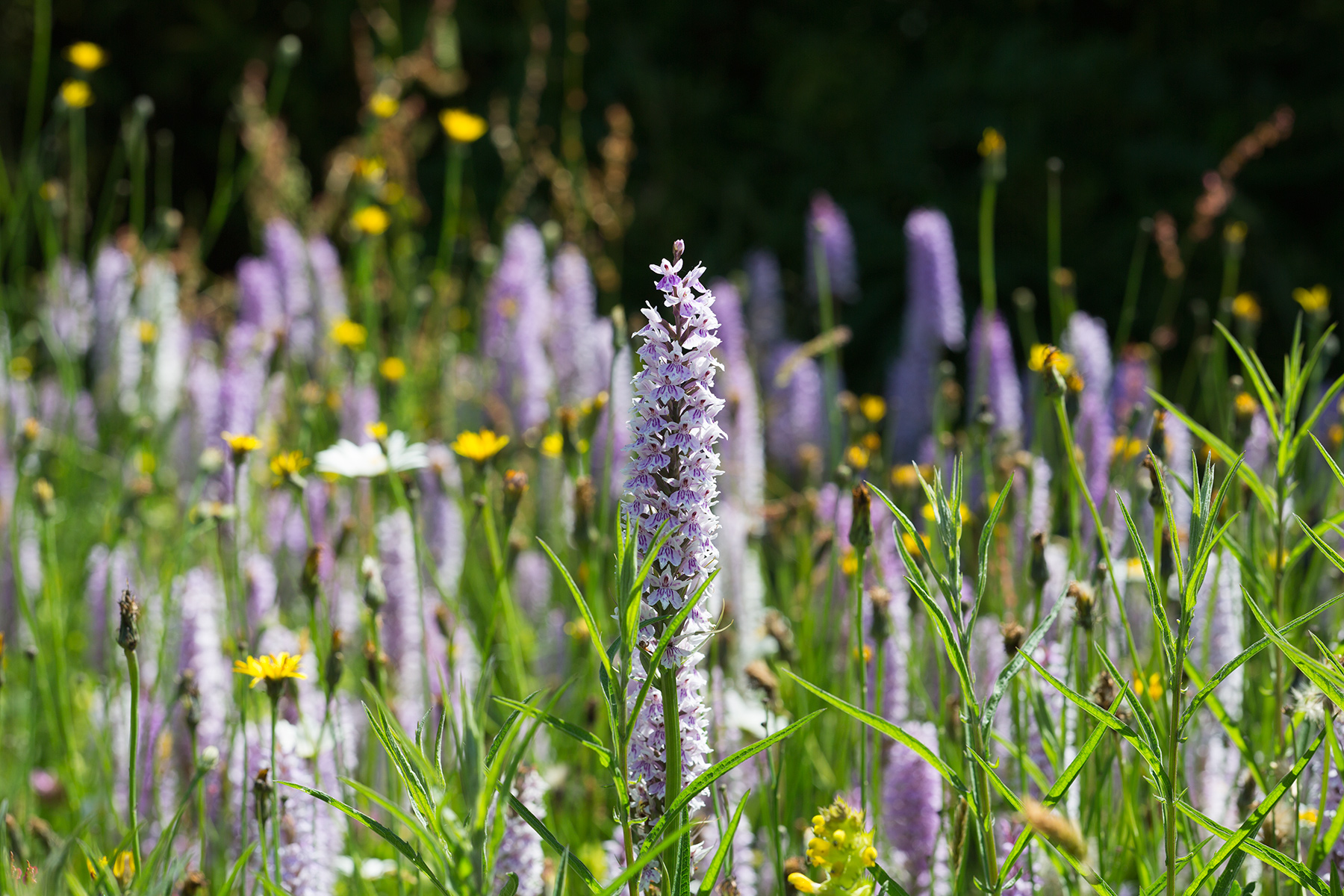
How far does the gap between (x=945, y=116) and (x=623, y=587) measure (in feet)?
Answer: 13.6

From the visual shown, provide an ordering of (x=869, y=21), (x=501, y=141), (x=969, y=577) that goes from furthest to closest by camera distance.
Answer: (x=869, y=21) < (x=501, y=141) < (x=969, y=577)

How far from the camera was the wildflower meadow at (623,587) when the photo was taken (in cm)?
82

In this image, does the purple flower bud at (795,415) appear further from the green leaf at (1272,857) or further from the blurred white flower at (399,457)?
the green leaf at (1272,857)

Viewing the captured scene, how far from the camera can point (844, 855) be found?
83 cm

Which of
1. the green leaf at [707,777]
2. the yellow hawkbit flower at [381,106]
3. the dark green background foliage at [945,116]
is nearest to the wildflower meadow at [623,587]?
the green leaf at [707,777]

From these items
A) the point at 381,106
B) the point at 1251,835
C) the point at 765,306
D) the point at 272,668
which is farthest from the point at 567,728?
the point at 765,306

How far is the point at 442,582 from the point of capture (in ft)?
7.04

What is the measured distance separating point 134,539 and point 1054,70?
3739 millimetres

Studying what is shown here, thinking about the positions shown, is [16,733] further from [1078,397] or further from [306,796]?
[1078,397]

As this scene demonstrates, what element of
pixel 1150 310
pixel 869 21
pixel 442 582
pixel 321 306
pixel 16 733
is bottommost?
pixel 16 733

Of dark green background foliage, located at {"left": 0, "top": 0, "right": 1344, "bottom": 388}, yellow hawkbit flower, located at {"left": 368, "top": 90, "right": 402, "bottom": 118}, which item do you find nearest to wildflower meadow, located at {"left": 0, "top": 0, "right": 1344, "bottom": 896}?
yellow hawkbit flower, located at {"left": 368, "top": 90, "right": 402, "bottom": 118}

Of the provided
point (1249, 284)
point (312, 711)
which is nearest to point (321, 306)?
point (312, 711)

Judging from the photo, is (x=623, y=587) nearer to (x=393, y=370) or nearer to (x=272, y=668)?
(x=272, y=668)

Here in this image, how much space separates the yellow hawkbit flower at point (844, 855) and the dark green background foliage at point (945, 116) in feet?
10.9
